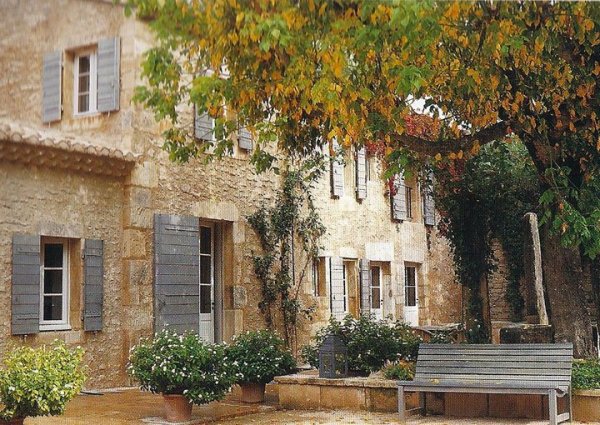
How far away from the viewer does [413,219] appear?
20.2 metres

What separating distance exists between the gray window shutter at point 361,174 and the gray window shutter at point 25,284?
25.5ft

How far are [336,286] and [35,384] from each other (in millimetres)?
9935

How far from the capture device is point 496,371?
954 cm

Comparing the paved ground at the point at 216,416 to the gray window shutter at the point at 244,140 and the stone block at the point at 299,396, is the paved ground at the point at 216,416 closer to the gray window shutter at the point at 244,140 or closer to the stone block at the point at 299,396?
the stone block at the point at 299,396

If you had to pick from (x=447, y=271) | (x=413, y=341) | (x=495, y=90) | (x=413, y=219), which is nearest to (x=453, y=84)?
(x=495, y=90)

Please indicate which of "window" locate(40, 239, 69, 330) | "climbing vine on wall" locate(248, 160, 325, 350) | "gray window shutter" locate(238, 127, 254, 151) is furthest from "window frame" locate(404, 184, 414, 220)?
"window" locate(40, 239, 69, 330)

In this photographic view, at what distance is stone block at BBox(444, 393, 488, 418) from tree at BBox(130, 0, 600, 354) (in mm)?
1596

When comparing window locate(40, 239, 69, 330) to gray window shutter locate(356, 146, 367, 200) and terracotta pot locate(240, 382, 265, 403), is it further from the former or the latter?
gray window shutter locate(356, 146, 367, 200)

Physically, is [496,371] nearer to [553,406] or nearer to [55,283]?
[553,406]

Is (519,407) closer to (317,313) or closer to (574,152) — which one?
(574,152)

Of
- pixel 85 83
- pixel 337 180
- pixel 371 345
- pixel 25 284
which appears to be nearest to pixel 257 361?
pixel 371 345

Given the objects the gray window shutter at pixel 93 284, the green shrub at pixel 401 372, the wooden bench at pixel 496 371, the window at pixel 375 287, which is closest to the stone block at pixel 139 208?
the gray window shutter at pixel 93 284

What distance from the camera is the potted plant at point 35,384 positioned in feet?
24.6

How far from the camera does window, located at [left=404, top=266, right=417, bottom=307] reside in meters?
20.0
